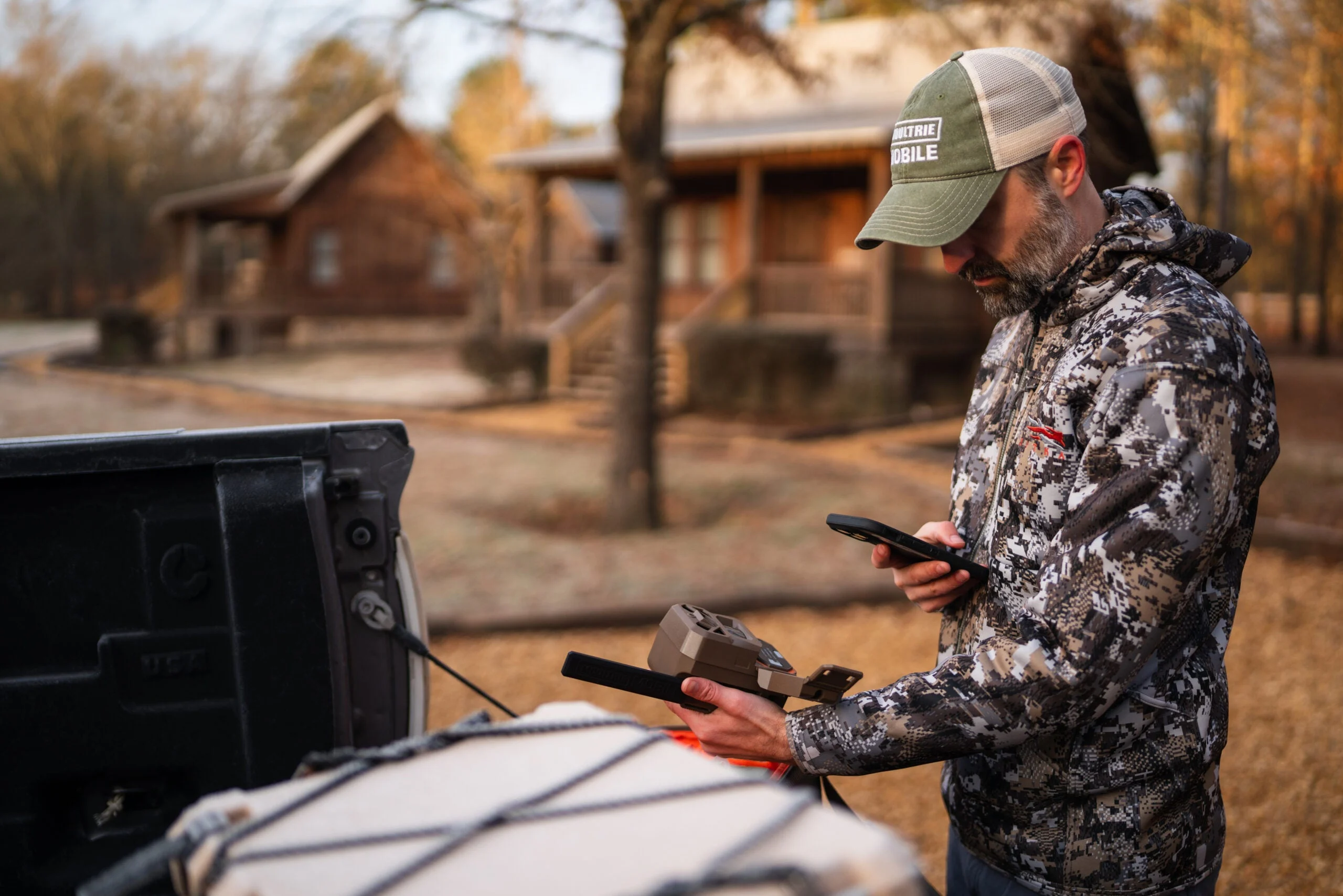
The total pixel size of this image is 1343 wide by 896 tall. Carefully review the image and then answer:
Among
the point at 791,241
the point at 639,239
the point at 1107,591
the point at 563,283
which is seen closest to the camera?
the point at 1107,591

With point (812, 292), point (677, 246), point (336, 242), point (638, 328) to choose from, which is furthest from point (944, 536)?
point (336, 242)

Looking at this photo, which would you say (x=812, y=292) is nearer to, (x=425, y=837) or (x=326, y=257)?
(x=425, y=837)

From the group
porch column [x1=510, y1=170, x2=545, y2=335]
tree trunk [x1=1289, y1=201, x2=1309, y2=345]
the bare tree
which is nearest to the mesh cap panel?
the bare tree

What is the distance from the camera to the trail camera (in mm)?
1752

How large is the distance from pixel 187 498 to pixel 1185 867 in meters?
1.82

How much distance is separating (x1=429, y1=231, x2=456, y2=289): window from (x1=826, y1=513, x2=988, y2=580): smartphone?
33150mm

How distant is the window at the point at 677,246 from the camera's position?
22281 millimetres

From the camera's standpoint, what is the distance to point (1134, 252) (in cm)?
170

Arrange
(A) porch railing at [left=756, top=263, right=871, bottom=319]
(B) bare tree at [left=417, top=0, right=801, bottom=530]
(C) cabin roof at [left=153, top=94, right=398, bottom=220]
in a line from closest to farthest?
(B) bare tree at [left=417, top=0, right=801, bottom=530]
(A) porch railing at [left=756, top=263, right=871, bottom=319]
(C) cabin roof at [left=153, top=94, right=398, bottom=220]

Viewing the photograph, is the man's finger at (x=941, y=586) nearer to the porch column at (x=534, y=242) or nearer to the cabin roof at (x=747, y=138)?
the cabin roof at (x=747, y=138)

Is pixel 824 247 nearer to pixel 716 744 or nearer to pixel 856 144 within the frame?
pixel 856 144

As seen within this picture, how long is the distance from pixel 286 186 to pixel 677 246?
15058 millimetres

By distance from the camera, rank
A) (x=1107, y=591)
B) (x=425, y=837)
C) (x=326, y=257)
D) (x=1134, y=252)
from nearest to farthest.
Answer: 1. (x=425, y=837)
2. (x=1107, y=591)
3. (x=1134, y=252)
4. (x=326, y=257)

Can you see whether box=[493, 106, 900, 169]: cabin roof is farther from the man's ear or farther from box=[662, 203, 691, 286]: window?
the man's ear
